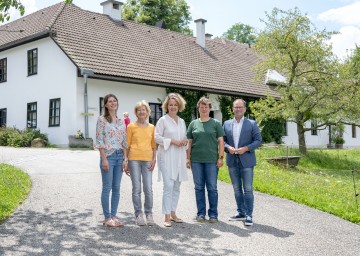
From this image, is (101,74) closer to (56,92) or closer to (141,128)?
(56,92)

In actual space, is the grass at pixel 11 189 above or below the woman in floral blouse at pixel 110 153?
below

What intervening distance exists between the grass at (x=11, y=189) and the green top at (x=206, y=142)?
2885mm

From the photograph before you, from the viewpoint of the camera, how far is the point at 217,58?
1171 inches

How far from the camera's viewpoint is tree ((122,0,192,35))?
144 ft

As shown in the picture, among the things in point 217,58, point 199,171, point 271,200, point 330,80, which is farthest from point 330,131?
point 199,171

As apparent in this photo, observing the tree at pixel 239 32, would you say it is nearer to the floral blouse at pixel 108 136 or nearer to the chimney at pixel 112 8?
the chimney at pixel 112 8

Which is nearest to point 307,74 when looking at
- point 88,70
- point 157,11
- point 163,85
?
point 163,85

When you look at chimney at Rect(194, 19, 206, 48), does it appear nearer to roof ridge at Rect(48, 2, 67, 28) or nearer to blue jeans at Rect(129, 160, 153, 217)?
roof ridge at Rect(48, 2, 67, 28)

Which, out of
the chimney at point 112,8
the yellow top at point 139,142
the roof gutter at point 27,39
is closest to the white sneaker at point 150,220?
the yellow top at point 139,142

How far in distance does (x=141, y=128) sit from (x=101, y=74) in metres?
14.2

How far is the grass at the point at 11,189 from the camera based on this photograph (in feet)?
24.8

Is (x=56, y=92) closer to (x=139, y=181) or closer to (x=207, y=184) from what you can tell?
(x=139, y=181)

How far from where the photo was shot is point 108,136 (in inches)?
262

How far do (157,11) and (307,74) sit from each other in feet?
82.1
